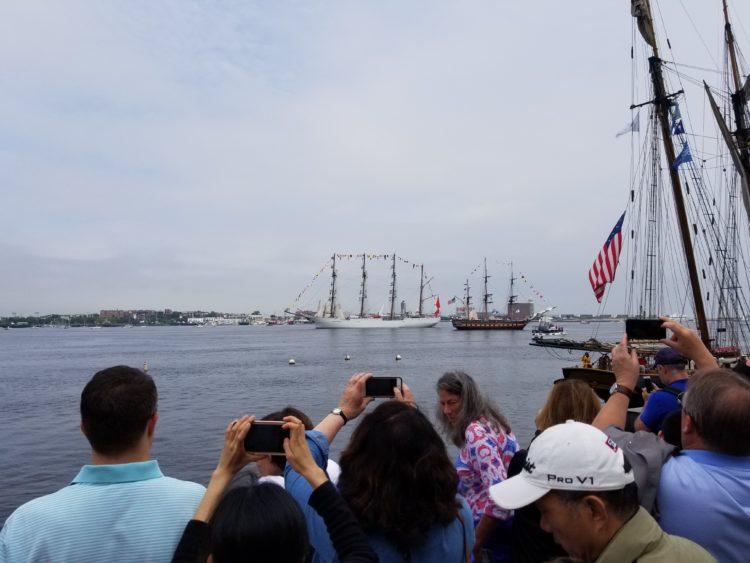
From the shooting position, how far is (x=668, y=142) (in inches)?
761

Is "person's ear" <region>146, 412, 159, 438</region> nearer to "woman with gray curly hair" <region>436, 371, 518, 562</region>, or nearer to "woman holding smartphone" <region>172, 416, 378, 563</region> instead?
"woman holding smartphone" <region>172, 416, 378, 563</region>

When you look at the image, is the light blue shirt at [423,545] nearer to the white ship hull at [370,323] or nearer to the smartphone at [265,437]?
the smartphone at [265,437]

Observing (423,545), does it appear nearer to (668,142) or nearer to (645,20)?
(668,142)

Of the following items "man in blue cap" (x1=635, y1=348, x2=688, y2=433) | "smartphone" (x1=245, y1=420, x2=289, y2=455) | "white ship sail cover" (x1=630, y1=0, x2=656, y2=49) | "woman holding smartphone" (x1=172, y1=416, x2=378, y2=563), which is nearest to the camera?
"woman holding smartphone" (x1=172, y1=416, x2=378, y2=563)

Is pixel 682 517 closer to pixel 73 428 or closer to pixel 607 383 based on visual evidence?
pixel 607 383

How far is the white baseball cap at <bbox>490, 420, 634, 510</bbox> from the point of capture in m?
2.02

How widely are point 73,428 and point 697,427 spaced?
25.8 meters

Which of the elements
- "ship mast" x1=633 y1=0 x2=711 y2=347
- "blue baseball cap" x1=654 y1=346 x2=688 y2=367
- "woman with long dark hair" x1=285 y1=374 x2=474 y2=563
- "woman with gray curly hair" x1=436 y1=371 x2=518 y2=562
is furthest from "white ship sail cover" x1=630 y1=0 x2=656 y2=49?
"woman with long dark hair" x1=285 y1=374 x2=474 y2=563

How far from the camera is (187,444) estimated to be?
65.7 ft

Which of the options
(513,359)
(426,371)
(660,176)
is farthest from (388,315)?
(660,176)

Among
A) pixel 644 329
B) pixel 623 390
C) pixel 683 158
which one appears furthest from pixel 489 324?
pixel 623 390

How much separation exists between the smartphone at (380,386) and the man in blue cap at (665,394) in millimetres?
2229

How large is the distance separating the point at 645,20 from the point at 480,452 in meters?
21.0

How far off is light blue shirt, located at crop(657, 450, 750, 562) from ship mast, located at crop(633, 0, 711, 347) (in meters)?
17.3
